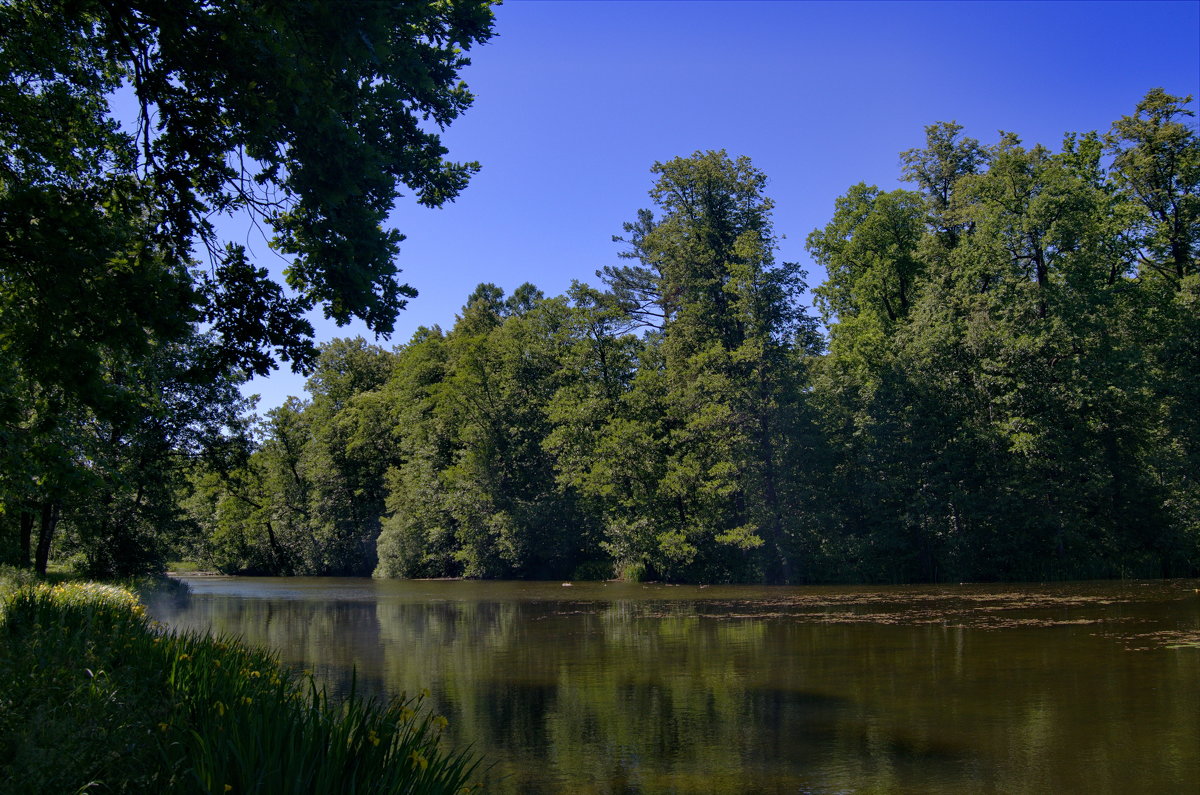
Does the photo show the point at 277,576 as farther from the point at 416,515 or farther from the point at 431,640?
the point at 431,640

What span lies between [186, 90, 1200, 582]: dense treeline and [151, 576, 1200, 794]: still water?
272 inches

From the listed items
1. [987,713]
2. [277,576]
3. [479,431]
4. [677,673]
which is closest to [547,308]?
[479,431]

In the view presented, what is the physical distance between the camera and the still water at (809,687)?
8609mm

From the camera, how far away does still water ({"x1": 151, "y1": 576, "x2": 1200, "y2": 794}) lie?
8.61m

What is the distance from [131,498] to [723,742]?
29.4 m

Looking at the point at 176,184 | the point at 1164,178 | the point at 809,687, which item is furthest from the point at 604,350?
the point at 176,184

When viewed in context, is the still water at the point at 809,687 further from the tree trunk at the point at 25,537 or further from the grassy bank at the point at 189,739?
the tree trunk at the point at 25,537

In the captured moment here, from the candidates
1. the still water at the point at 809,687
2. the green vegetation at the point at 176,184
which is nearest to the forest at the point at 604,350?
the green vegetation at the point at 176,184

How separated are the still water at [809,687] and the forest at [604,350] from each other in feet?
18.7

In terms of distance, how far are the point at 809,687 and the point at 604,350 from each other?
31.9 metres

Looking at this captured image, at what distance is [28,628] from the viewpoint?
899cm

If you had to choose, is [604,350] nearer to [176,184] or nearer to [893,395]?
[893,395]

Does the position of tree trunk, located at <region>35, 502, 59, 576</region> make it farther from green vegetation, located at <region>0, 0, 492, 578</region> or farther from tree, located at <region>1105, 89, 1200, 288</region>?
tree, located at <region>1105, 89, 1200, 288</region>

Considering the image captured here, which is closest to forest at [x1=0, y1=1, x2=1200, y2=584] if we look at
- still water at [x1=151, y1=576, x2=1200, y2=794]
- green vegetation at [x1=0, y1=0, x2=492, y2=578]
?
green vegetation at [x1=0, y1=0, x2=492, y2=578]
